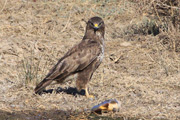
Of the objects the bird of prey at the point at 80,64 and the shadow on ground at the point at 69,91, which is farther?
the shadow on ground at the point at 69,91

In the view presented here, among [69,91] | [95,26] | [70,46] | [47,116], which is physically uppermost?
[95,26]

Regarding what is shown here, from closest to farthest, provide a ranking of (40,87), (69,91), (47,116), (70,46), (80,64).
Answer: (47,116) < (40,87) < (80,64) < (69,91) < (70,46)

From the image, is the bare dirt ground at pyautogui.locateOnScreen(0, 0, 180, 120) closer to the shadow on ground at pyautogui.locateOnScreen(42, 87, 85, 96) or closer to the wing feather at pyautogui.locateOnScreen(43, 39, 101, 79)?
the shadow on ground at pyautogui.locateOnScreen(42, 87, 85, 96)

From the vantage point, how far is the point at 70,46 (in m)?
11.2

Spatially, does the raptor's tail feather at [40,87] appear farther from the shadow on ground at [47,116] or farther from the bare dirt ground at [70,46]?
the shadow on ground at [47,116]

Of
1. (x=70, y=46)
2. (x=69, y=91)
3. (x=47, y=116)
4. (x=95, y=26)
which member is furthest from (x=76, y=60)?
(x=70, y=46)

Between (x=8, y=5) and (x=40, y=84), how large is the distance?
7.27 meters

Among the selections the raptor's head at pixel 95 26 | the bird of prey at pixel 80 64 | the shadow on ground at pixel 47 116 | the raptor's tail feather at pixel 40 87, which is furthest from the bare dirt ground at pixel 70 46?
the raptor's head at pixel 95 26

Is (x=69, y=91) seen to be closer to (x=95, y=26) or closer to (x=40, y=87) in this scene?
(x=40, y=87)

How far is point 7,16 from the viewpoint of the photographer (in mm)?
12977

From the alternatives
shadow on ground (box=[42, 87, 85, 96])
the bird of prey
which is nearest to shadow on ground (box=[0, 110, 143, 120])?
the bird of prey

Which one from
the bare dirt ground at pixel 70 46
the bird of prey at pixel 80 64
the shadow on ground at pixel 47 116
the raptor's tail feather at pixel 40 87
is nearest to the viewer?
the shadow on ground at pixel 47 116

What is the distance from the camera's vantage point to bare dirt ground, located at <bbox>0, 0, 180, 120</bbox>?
7000mm

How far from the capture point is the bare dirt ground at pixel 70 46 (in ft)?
23.0
